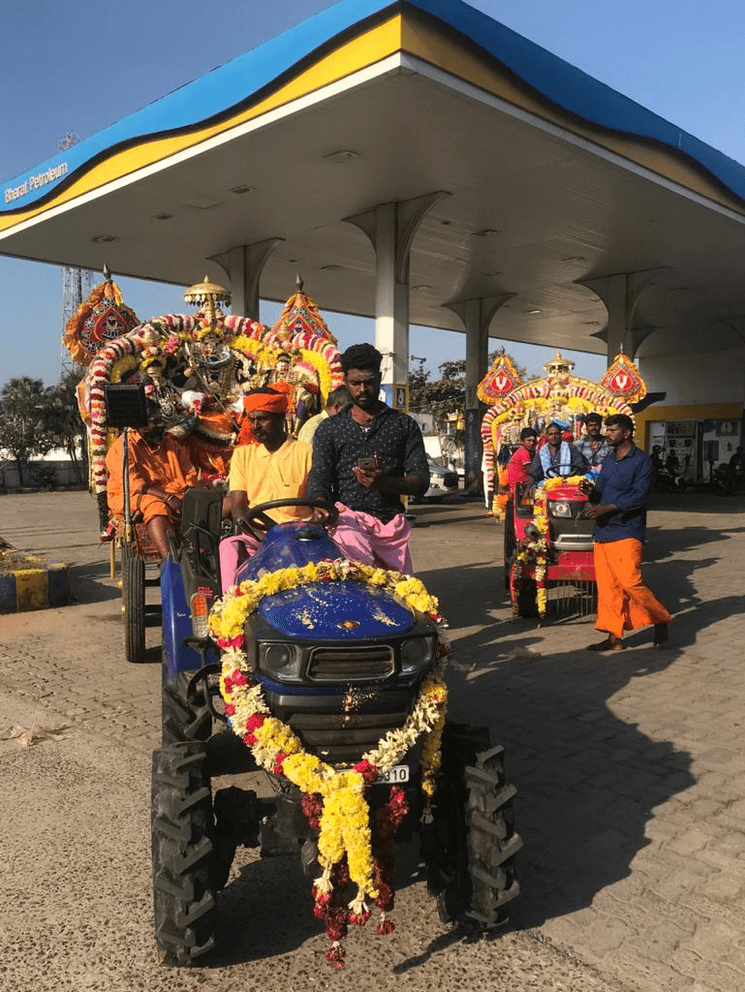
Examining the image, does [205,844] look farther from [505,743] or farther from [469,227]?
[469,227]

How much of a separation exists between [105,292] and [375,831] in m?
6.82

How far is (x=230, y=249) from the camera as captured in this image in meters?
20.8

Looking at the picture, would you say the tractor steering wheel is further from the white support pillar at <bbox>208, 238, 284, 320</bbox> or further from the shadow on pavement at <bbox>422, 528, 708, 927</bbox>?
the white support pillar at <bbox>208, 238, 284, 320</bbox>

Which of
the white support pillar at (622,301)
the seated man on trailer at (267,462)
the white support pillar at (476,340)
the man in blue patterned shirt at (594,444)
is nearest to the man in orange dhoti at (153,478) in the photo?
the seated man on trailer at (267,462)

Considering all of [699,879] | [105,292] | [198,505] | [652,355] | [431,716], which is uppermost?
[652,355]

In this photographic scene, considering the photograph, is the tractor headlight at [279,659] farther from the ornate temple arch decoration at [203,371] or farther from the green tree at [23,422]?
the green tree at [23,422]

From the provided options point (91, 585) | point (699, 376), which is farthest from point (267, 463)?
point (699, 376)

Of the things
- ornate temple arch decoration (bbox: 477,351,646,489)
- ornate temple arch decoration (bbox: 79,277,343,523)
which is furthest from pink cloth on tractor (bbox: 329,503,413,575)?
ornate temple arch decoration (bbox: 477,351,646,489)

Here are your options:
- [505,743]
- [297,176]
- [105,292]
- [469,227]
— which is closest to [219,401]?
[105,292]

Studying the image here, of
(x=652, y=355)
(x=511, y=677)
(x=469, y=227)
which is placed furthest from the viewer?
(x=652, y=355)

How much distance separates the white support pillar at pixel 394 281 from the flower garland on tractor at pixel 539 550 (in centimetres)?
896

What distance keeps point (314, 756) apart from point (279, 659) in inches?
12.3

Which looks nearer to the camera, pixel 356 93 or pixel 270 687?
pixel 270 687

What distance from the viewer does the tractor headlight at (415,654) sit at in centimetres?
261
